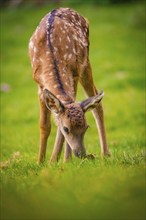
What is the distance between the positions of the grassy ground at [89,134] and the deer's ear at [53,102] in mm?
697

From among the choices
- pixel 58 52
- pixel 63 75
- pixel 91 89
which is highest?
pixel 58 52

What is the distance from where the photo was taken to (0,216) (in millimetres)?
4594

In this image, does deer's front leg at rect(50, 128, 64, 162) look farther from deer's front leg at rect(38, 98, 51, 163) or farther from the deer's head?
the deer's head

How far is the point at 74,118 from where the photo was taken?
7.13 meters

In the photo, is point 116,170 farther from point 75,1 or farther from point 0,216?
point 75,1

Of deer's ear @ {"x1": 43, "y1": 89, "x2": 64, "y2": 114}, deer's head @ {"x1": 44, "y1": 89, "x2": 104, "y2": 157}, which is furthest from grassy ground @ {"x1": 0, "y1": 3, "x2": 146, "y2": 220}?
deer's ear @ {"x1": 43, "y1": 89, "x2": 64, "y2": 114}

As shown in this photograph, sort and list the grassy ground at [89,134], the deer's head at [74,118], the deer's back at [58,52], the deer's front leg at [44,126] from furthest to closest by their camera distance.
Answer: the deer's front leg at [44,126] < the deer's back at [58,52] < the deer's head at [74,118] < the grassy ground at [89,134]

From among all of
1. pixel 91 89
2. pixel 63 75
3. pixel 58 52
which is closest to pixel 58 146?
pixel 91 89

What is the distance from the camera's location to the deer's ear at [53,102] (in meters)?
7.16

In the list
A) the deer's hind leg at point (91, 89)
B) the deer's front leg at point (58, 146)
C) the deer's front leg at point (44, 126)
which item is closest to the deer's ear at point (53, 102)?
the deer's front leg at point (44, 126)

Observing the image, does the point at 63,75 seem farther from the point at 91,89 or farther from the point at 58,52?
the point at 91,89

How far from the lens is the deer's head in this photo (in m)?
7.13

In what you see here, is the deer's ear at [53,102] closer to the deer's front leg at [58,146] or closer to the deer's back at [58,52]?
the deer's back at [58,52]

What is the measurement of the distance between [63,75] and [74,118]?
3.00ft
